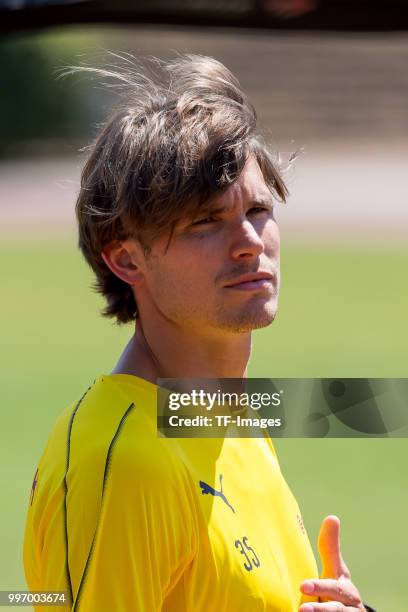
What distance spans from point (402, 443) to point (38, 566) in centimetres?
824

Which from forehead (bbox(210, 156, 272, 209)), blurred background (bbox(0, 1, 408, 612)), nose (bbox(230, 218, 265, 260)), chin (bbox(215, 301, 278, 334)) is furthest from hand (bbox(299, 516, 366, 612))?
blurred background (bbox(0, 1, 408, 612))

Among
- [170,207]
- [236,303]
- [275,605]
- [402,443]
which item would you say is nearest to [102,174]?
[170,207]

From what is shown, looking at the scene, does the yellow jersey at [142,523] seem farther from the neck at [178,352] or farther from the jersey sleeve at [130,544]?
the neck at [178,352]

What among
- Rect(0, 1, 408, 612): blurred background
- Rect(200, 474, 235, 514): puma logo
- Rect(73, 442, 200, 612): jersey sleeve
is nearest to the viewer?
Rect(73, 442, 200, 612): jersey sleeve

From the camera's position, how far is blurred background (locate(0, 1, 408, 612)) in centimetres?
816

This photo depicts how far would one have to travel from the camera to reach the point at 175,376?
2.61 meters

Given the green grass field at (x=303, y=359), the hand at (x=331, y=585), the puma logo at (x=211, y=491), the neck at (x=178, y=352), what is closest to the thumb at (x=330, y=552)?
the hand at (x=331, y=585)

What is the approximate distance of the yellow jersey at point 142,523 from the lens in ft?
7.01

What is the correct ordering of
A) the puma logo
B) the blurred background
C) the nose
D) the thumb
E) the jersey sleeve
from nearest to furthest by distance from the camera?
the jersey sleeve → the puma logo → the nose → the thumb → the blurred background

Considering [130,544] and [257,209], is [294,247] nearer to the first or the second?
[257,209]

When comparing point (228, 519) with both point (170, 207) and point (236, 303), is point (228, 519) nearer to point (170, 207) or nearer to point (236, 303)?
point (236, 303)

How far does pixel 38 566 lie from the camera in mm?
2441

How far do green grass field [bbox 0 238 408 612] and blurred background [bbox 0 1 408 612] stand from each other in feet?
0.08

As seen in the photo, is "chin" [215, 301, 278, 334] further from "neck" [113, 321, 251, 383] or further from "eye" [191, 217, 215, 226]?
"eye" [191, 217, 215, 226]
